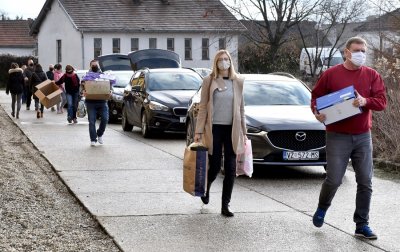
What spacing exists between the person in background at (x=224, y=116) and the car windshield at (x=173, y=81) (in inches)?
429

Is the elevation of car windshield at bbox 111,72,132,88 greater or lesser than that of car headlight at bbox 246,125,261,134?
lesser

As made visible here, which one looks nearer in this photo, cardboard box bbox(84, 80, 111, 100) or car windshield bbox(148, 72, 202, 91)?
cardboard box bbox(84, 80, 111, 100)

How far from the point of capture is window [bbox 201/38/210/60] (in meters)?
65.2

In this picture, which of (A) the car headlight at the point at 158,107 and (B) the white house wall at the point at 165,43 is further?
(B) the white house wall at the point at 165,43

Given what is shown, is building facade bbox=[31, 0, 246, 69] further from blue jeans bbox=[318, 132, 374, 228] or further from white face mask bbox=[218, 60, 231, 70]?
blue jeans bbox=[318, 132, 374, 228]

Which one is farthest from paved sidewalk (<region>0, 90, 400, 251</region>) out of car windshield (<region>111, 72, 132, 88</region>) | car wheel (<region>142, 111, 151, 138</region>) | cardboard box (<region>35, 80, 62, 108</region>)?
car windshield (<region>111, 72, 132, 88</region>)

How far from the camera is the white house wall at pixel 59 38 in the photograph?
61.2 m

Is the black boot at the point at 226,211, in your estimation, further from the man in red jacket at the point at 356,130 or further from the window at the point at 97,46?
the window at the point at 97,46

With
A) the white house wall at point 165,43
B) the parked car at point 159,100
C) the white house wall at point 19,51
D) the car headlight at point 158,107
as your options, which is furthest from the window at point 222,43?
the car headlight at point 158,107

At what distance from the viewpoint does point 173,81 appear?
20688 mm

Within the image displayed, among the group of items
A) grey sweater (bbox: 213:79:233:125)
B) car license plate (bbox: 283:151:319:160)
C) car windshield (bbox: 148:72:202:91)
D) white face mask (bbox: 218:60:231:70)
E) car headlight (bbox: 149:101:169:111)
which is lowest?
car license plate (bbox: 283:151:319:160)

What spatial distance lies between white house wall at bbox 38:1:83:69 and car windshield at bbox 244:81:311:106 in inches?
1839

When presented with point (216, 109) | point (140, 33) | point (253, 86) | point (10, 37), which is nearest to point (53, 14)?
point (140, 33)

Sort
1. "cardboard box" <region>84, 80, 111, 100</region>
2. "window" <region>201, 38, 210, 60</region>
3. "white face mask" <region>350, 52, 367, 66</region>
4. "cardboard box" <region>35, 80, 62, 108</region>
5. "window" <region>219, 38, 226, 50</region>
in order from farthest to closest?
"window" <region>201, 38, 210, 60</region> < "window" <region>219, 38, 226, 50</region> < "cardboard box" <region>35, 80, 62, 108</region> < "cardboard box" <region>84, 80, 111, 100</region> < "white face mask" <region>350, 52, 367, 66</region>
